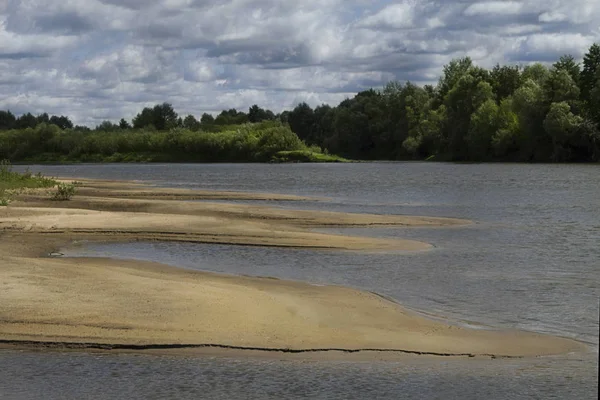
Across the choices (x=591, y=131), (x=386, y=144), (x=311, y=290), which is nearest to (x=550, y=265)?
(x=311, y=290)

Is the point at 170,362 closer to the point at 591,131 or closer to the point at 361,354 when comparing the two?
the point at 361,354

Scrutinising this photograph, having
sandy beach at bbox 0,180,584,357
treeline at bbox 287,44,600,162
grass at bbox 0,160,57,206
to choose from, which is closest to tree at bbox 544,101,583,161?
treeline at bbox 287,44,600,162

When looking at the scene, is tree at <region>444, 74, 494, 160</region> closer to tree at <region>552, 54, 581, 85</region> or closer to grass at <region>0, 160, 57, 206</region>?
tree at <region>552, 54, 581, 85</region>

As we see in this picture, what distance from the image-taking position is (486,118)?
139 metres

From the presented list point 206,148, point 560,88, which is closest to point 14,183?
point 560,88

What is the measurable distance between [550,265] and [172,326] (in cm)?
1445

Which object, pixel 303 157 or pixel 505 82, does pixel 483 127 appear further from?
pixel 303 157

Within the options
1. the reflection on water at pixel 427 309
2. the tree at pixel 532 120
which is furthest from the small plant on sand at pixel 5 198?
the tree at pixel 532 120

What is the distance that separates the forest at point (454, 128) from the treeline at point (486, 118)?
14 cm

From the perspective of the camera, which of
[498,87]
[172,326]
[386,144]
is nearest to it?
[172,326]

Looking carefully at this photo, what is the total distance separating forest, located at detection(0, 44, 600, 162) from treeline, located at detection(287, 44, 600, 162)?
14cm

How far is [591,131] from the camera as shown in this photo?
117 m

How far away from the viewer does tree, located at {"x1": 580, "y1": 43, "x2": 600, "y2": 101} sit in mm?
127500

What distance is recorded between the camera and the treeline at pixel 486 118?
122 m
